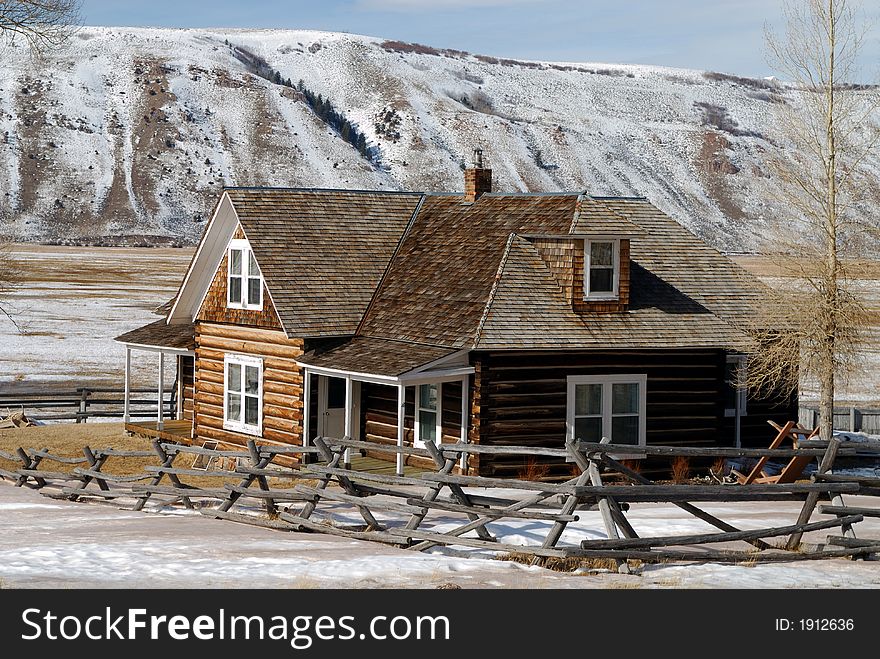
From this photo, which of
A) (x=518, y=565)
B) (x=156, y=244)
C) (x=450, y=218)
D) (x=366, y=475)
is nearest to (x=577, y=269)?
(x=450, y=218)

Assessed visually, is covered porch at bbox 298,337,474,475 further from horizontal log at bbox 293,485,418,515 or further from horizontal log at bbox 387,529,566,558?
horizontal log at bbox 387,529,566,558

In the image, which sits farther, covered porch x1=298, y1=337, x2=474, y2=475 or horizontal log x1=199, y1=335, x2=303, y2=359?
horizontal log x1=199, y1=335, x2=303, y2=359

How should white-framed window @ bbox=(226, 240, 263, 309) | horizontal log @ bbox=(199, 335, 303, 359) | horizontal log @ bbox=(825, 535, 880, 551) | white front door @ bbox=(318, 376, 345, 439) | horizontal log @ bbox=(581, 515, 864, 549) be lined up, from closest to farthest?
horizontal log @ bbox=(581, 515, 864, 549), horizontal log @ bbox=(825, 535, 880, 551), horizontal log @ bbox=(199, 335, 303, 359), white front door @ bbox=(318, 376, 345, 439), white-framed window @ bbox=(226, 240, 263, 309)

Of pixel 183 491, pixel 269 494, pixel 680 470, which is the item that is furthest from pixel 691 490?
pixel 680 470

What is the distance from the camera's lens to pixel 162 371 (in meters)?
33.3

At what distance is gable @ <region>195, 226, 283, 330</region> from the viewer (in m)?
29.3

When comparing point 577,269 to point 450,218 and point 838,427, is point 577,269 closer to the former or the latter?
point 450,218

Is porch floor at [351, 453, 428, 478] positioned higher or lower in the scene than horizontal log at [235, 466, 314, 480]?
lower

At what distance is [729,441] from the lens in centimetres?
2881

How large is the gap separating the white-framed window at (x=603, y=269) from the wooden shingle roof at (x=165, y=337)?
11269 millimetres

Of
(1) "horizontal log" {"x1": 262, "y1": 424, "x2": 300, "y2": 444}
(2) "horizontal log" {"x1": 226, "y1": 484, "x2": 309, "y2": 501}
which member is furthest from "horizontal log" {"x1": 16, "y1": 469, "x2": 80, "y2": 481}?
(1) "horizontal log" {"x1": 262, "y1": 424, "x2": 300, "y2": 444}

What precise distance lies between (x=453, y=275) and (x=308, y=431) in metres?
5.10

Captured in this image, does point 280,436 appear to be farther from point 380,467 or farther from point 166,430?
point 166,430

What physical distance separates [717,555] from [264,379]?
52.3ft
